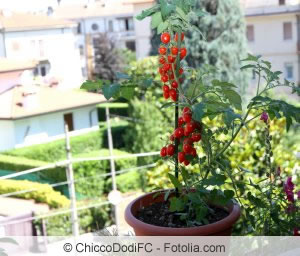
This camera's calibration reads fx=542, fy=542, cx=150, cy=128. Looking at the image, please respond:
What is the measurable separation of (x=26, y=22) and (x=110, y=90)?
182cm

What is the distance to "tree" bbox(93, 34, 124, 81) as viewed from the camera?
11.7 m

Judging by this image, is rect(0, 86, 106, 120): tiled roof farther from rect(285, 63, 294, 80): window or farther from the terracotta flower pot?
rect(285, 63, 294, 80): window

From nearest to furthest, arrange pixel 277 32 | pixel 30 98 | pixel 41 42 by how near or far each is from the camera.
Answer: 1. pixel 41 42
2. pixel 30 98
3. pixel 277 32

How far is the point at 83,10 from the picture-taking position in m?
9.55

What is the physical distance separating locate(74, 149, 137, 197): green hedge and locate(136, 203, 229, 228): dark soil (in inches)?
176

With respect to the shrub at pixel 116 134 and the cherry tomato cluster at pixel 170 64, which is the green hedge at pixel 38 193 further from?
the cherry tomato cluster at pixel 170 64

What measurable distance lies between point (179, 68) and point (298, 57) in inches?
317

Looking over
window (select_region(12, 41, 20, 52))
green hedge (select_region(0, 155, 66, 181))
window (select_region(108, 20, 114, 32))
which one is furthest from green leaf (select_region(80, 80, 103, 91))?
window (select_region(108, 20, 114, 32))

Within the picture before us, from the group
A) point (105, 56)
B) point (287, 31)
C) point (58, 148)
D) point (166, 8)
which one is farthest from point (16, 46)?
point (105, 56)

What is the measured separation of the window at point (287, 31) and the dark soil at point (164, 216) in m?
8.26

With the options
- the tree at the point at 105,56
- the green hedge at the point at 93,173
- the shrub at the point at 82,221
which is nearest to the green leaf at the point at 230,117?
the shrub at the point at 82,221

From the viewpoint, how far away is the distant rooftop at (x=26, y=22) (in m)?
2.07

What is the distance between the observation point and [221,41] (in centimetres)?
583

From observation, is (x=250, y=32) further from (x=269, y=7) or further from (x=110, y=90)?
(x=110, y=90)
